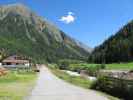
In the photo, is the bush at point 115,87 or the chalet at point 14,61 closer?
the bush at point 115,87

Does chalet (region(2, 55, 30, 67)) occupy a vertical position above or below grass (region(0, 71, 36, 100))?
above

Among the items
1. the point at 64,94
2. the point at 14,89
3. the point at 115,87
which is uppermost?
the point at 115,87

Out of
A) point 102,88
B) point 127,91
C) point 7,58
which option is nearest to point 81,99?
point 127,91

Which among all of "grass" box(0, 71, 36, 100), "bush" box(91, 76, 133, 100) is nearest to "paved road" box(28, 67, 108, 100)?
"grass" box(0, 71, 36, 100)

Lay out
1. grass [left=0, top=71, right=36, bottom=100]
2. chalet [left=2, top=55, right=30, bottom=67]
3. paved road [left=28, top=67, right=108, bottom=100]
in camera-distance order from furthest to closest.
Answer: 1. chalet [left=2, top=55, right=30, bottom=67]
2. grass [left=0, top=71, right=36, bottom=100]
3. paved road [left=28, top=67, right=108, bottom=100]

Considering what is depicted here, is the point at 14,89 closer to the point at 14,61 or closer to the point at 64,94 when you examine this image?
the point at 64,94

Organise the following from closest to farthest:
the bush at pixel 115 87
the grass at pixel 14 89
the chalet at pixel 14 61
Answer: the bush at pixel 115 87 < the grass at pixel 14 89 < the chalet at pixel 14 61

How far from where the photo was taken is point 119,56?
181 metres

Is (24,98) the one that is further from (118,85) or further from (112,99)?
(118,85)

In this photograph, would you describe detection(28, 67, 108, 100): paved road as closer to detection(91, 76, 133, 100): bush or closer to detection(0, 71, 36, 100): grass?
detection(0, 71, 36, 100): grass

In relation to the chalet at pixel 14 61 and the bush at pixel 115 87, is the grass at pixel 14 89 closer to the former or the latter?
the bush at pixel 115 87

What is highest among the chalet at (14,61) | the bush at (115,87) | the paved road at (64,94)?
the chalet at (14,61)

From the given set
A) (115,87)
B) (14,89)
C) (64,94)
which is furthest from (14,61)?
(64,94)

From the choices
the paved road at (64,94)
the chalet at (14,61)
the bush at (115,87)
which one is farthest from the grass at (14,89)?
the chalet at (14,61)
